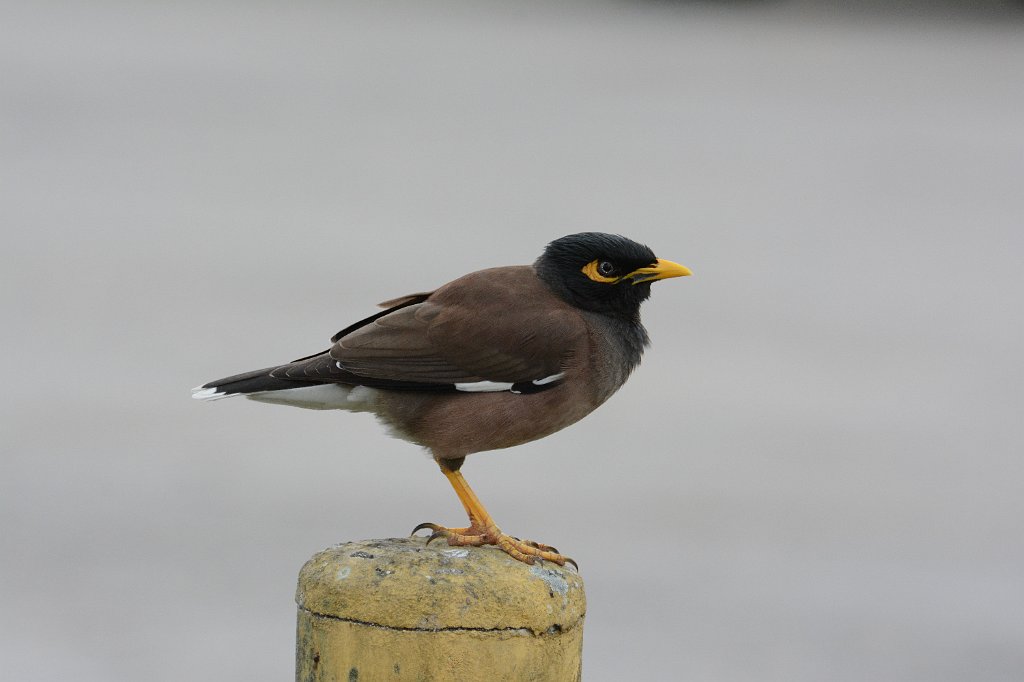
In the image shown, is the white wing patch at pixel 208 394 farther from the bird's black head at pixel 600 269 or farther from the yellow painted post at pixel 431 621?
the bird's black head at pixel 600 269

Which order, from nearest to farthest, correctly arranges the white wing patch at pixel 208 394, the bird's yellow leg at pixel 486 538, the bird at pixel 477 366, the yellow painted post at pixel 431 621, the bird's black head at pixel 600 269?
the yellow painted post at pixel 431 621
the bird's yellow leg at pixel 486 538
the white wing patch at pixel 208 394
the bird at pixel 477 366
the bird's black head at pixel 600 269

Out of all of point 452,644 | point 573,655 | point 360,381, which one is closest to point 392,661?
point 452,644

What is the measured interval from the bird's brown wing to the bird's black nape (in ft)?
0.39

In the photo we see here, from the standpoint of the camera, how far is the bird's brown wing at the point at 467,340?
379 cm

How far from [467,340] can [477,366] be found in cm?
9

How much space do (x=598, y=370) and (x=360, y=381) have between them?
2.56 feet

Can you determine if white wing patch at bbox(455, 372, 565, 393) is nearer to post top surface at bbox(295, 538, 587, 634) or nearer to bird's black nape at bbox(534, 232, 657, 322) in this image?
bird's black nape at bbox(534, 232, 657, 322)

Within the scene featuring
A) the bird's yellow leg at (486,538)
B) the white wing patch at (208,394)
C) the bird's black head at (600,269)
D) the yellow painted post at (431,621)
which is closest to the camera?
the yellow painted post at (431,621)

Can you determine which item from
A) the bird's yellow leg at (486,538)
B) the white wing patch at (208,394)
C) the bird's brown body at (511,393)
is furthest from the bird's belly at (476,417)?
the white wing patch at (208,394)

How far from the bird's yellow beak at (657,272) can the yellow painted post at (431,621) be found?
130 centimetres

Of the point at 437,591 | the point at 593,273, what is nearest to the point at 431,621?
the point at 437,591

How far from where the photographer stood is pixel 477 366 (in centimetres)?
383

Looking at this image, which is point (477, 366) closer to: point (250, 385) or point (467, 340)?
point (467, 340)

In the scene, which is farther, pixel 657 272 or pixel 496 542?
pixel 657 272
